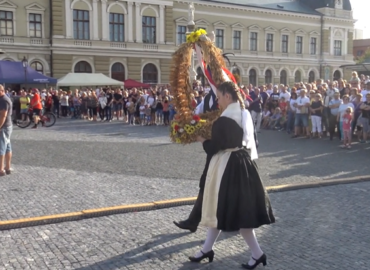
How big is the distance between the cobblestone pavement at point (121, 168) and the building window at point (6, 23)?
2385cm

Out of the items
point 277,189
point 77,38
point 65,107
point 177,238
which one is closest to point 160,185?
point 277,189

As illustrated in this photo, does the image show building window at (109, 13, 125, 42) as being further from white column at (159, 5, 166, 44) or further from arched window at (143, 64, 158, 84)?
white column at (159, 5, 166, 44)

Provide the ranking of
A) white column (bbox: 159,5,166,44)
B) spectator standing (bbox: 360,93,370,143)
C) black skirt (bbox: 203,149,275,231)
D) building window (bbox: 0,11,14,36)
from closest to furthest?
black skirt (bbox: 203,149,275,231) → spectator standing (bbox: 360,93,370,143) → building window (bbox: 0,11,14,36) → white column (bbox: 159,5,166,44)

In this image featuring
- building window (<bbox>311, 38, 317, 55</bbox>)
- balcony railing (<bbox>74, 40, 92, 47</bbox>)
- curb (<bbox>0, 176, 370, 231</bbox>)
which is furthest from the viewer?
building window (<bbox>311, 38, 317, 55</bbox>)

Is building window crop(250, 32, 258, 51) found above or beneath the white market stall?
above

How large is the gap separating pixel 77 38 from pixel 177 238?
3772 centimetres

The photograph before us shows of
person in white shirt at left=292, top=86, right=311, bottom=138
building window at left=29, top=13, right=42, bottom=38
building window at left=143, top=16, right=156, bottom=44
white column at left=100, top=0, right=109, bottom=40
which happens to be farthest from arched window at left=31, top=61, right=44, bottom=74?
person in white shirt at left=292, top=86, right=311, bottom=138

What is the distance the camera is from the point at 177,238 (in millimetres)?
5957

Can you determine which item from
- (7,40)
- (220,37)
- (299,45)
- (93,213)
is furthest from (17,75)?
(299,45)

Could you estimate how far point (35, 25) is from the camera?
3988 cm

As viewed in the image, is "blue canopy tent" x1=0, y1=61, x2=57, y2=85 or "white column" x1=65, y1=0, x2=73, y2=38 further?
"white column" x1=65, y1=0, x2=73, y2=38

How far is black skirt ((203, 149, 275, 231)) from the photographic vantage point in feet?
15.9

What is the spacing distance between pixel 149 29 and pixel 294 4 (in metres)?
21.6

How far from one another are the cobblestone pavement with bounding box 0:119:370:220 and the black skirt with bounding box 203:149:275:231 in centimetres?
295
